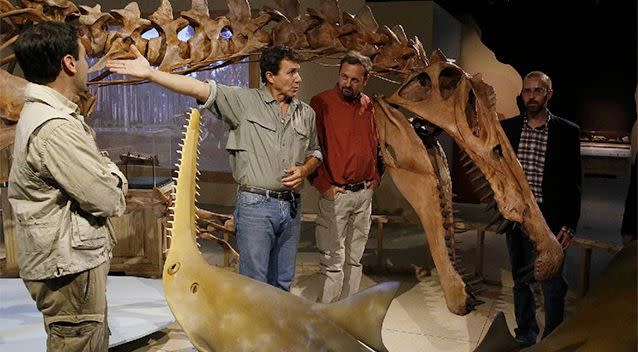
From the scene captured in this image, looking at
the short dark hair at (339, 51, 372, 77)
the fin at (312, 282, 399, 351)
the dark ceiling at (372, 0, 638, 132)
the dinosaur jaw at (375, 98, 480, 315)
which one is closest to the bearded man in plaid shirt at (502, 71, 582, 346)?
the dinosaur jaw at (375, 98, 480, 315)

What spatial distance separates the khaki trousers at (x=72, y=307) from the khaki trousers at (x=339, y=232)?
5.41 feet

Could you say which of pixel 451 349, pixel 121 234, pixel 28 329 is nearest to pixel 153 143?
pixel 121 234

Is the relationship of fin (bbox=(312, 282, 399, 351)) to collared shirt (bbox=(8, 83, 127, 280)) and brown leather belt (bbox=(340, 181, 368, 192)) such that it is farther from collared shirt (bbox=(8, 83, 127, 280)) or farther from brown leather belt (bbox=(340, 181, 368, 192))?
brown leather belt (bbox=(340, 181, 368, 192))

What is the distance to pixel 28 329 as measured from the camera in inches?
142

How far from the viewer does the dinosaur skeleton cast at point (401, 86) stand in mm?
2918

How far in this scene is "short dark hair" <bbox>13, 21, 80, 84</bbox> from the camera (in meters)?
2.04

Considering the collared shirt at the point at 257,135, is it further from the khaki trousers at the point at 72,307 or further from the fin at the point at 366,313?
the fin at the point at 366,313

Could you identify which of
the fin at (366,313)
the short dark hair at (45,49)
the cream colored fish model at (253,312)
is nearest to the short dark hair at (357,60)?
the cream colored fish model at (253,312)

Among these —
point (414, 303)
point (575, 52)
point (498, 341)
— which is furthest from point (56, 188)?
point (575, 52)

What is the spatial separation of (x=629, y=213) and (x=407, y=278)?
2.67 metres

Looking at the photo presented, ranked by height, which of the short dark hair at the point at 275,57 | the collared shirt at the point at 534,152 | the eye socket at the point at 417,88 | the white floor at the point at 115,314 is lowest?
the white floor at the point at 115,314

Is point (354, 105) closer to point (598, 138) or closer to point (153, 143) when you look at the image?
point (153, 143)

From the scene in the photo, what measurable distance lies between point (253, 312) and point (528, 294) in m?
2.18

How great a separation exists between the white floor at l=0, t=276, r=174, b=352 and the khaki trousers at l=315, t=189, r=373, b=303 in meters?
1.14
